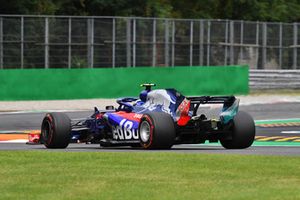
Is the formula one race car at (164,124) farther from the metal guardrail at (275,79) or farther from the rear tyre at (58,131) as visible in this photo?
the metal guardrail at (275,79)

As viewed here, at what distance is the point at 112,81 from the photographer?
113 feet

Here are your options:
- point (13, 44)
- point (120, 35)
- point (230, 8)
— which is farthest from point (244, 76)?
point (230, 8)

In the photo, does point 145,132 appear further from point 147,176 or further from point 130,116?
point 147,176

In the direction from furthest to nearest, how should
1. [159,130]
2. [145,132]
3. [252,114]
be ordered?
[252,114]
[145,132]
[159,130]

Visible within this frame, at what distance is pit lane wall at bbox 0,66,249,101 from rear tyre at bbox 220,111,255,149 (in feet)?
57.5

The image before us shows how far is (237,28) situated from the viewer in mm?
38500

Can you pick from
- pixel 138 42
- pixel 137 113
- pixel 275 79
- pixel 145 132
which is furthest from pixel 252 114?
pixel 145 132

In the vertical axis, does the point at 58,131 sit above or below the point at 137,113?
below

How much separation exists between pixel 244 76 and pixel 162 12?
10.9 metres

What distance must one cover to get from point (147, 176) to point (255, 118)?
1606cm

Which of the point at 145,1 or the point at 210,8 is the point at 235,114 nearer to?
the point at 145,1

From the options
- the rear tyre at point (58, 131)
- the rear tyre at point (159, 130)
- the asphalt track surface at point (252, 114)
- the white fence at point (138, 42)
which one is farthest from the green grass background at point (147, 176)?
the white fence at point (138, 42)

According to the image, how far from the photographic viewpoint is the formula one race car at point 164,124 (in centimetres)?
1523

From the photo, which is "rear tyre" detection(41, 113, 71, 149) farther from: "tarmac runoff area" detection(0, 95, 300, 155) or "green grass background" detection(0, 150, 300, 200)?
"green grass background" detection(0, 150, 300, 200)
